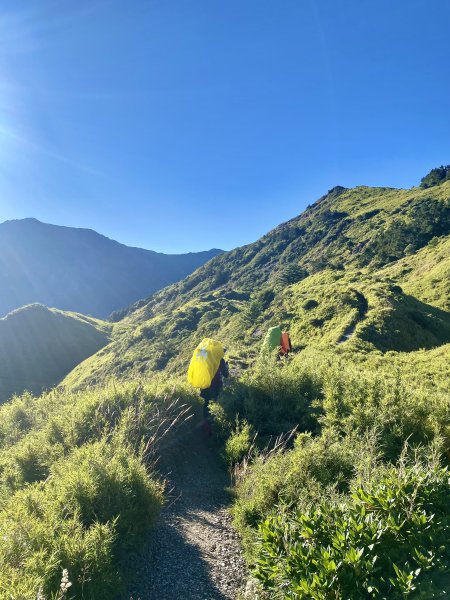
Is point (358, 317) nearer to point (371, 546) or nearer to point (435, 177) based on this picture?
point (371, 546)

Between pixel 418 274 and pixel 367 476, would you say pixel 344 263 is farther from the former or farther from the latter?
pixel 367 476

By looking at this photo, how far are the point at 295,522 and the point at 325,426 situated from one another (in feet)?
14.7

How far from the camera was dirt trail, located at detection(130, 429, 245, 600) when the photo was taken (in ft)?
15.7

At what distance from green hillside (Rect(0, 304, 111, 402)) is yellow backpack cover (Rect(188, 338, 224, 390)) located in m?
81.5

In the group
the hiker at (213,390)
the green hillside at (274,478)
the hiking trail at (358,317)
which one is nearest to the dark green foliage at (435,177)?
the hiking trail at (358,317)

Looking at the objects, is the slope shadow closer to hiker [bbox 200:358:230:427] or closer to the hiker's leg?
hiker [bbox 200:358:230:427]

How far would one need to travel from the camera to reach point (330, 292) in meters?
39.7

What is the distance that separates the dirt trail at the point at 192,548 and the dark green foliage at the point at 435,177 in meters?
125

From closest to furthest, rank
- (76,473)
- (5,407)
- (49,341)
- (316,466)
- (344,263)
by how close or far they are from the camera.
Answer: (76,473)
(316,466)
(5,407)
(344,263)
(49,341)

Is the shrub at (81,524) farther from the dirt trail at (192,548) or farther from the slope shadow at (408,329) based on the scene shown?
the slope shadow at (408,329)

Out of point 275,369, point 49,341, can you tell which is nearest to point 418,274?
point 275,369

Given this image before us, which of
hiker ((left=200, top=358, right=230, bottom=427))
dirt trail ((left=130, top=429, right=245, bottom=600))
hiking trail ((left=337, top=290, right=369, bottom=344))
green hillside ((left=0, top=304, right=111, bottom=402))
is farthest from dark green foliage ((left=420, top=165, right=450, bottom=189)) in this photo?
dirt trail ((left=130, top=429, right=245, bottom=600))

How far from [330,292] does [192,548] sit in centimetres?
3659

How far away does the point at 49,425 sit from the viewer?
8930mm
